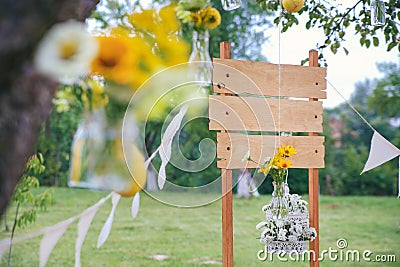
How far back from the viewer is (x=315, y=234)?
2.21 meters

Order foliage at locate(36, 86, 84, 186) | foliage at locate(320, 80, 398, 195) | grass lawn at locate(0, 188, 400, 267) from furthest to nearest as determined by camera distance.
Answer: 1. foliage at locate(320, 80, 398, 195)
2. grass lawn at locate(0, 188, 400, 267)
3. foliage at locate(36, 86, 84, 186)

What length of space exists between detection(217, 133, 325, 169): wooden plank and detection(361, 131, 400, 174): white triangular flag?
22 centimetres

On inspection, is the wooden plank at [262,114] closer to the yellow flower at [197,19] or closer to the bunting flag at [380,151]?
the bunting flag at [380,151]

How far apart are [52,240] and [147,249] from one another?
135 inches

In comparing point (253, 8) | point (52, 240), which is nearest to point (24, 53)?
point (52, 240)

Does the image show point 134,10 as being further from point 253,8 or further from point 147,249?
point 253,8

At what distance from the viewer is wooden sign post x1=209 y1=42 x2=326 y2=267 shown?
6.79 feet

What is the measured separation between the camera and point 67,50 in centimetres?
27

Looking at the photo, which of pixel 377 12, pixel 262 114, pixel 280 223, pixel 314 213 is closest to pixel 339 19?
pixel 377 12

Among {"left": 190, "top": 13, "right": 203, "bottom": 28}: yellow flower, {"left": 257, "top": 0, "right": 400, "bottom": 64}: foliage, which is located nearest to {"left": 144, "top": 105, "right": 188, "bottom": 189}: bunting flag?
{"left": 190, "top": 13, "right": 203, "bottom": 28}: yellow flower

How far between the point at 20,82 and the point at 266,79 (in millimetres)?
2008

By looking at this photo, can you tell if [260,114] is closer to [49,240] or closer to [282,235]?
[282,235]

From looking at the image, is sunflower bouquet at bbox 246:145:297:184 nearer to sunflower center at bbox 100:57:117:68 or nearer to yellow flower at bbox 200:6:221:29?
yellow flower at bbox 200:6:221:29

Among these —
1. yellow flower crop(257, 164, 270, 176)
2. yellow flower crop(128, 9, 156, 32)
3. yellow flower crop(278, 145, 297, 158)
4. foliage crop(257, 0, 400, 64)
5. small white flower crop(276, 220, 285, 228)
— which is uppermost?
foliage crop(257, 0, 400, 64)
